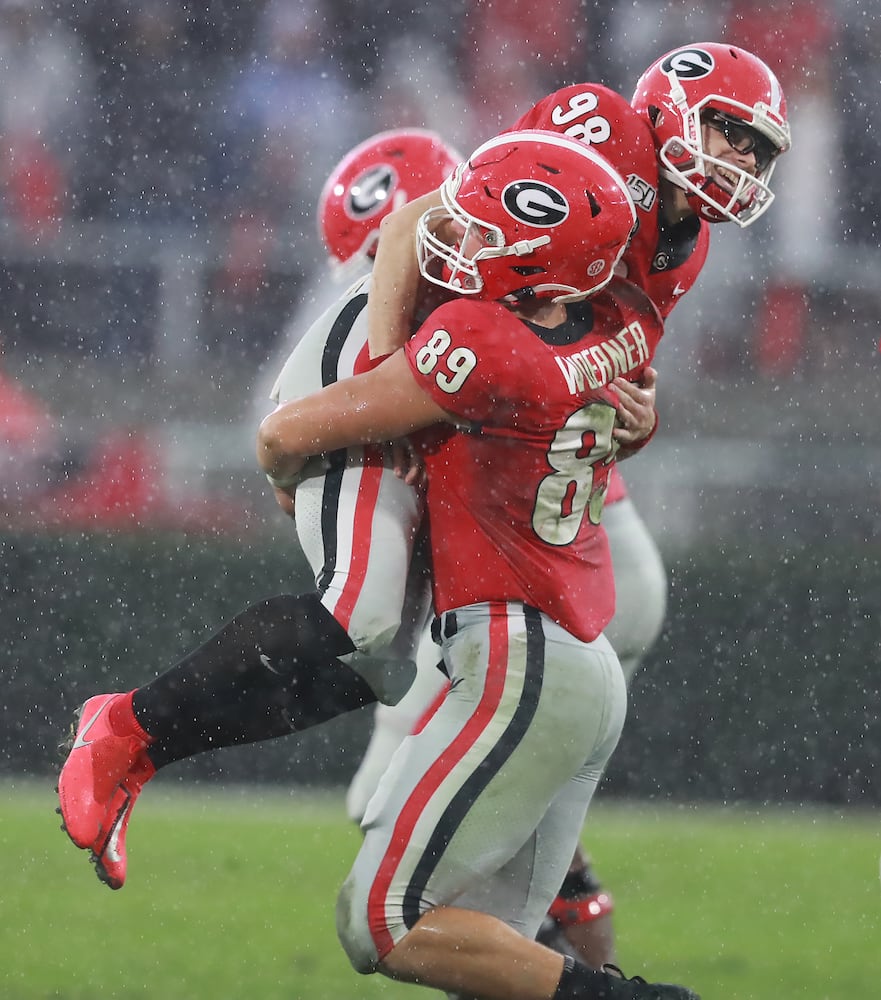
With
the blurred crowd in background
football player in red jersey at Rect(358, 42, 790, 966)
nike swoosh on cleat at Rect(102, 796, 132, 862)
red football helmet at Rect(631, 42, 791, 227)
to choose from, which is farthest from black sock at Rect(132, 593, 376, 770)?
the blurred crowd in background

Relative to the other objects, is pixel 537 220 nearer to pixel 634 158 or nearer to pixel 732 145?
pixel 634 158

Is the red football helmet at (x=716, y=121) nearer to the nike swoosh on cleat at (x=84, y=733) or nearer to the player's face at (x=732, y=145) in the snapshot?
the player's face at (x=732, y=145)

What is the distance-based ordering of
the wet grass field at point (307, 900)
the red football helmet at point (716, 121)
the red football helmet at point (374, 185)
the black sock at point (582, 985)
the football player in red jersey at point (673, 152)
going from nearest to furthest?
the black sock at point (582, 985) → the football player in red jersey at point (673, 152) → the red football helmet at point (716, 121) → the wet grass field at point (307, 900) → the red football helmet at point (374, 185)

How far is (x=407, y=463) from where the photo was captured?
2971 millimetres

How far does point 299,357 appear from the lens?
317 cm

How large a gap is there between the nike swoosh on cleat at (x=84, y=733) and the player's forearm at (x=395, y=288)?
81 cm

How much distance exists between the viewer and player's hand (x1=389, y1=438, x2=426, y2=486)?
9.70ft

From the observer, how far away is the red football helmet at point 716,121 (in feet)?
10.3

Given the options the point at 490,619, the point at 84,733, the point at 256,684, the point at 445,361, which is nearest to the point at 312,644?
the point at 256,684

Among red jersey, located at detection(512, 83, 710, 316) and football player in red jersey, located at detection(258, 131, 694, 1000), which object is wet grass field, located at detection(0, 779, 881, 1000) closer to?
football player in red jersey, located at detection(258, 131, 694, 1000)

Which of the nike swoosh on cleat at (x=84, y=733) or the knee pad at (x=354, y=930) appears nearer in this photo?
the knee pad at (x=354, y=930)

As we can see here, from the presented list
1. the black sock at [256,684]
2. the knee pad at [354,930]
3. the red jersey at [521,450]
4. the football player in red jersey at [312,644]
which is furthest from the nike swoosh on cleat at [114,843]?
the red jersey at [521,450]

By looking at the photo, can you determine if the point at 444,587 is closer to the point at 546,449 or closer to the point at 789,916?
the point at 546,449

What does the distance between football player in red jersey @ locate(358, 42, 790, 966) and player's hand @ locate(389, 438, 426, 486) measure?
0.18 metres
